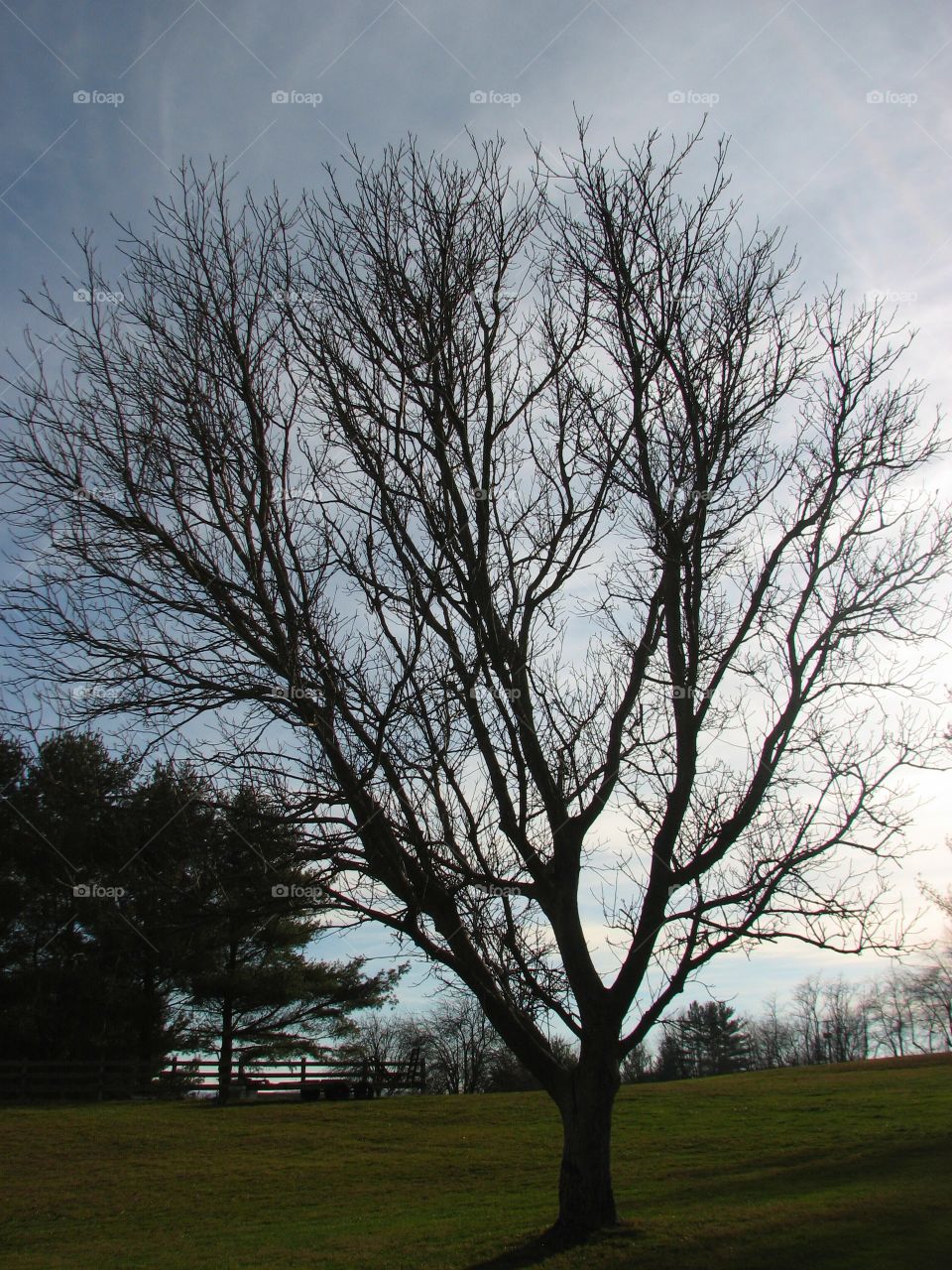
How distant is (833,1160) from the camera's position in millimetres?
15930

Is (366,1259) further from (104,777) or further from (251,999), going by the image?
(251,999)

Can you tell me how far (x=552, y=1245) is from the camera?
830 cm

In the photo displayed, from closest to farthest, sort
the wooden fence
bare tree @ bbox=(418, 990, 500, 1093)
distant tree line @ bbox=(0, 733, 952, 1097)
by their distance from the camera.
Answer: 1. distant tree line @ bbox=(0, 733, 952, 1097)
2. the wooden fence
3. bare tree @ bbox=(418, 990, 500, 1093)

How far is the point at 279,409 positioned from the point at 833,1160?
1608 centimetres

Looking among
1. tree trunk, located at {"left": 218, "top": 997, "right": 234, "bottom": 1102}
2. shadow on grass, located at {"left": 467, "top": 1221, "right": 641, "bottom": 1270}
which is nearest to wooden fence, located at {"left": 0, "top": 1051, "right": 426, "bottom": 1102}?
tree trunk, located at {"left": 218, "top": 997, "right": 234, "bottom": 1102}

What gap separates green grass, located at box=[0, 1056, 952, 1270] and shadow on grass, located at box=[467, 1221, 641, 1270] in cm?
5

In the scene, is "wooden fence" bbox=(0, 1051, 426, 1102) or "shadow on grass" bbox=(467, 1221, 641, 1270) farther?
Result: "wooden fence" bbox=(0, 1051, 426, 1102)

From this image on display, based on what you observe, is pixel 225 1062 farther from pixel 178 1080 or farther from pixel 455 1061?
pixel 455 1061

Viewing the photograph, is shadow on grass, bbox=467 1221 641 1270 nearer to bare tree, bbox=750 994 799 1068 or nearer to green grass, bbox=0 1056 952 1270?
green grass, bbox=0 1056 952 1270

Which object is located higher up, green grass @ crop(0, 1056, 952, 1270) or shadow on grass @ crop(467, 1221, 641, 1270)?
shadow on grass @ crop(467, 1221, 641, 1270)

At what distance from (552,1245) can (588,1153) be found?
91 cm

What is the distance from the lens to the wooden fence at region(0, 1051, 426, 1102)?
28.9 meters

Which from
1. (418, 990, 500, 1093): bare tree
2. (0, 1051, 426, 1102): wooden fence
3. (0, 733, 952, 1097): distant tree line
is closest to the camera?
(0, 733, 952, 1097): distant tree line

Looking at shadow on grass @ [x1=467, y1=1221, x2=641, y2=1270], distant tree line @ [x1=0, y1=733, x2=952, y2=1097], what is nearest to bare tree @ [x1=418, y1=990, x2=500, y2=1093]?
distant tree line @ [x1=0, y1=733, x2=952, y2=1097]
